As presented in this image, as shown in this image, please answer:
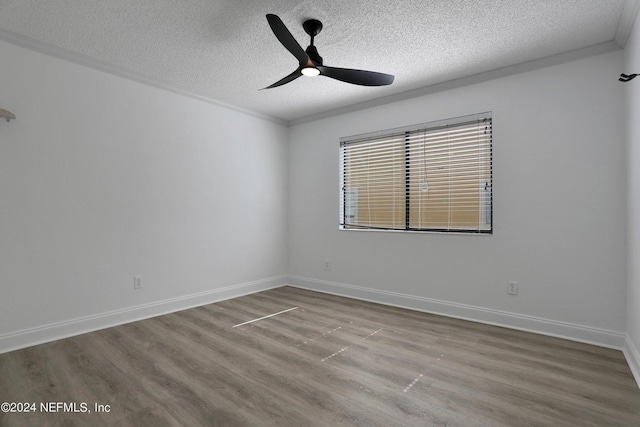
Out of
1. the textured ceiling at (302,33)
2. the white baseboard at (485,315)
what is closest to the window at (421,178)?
the textured ceiling at (302,33)

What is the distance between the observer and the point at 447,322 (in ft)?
10.7

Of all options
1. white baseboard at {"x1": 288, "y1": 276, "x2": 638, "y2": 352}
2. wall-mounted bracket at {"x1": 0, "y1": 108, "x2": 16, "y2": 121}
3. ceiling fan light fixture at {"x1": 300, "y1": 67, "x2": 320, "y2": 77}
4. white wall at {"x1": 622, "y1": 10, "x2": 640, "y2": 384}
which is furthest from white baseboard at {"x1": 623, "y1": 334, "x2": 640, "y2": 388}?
wall-mounted bracket at {"x1": 0, "y1": 108, "x2": 16, "y2": 121}

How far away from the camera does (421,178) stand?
12.4 ft

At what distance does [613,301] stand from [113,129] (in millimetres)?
4730

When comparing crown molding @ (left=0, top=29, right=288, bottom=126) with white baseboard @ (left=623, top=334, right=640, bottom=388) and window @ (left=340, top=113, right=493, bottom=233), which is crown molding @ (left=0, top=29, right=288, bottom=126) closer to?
window @ (left=340, top=113, right=493, bottom=233)

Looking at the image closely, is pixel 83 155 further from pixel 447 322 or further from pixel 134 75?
pixel 447 322

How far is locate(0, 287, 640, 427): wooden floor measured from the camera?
1.75 metres

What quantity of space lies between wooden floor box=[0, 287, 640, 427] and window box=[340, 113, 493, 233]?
1180mm

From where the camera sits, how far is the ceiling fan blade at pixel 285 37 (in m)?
2.01

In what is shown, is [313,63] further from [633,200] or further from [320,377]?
[633,200]

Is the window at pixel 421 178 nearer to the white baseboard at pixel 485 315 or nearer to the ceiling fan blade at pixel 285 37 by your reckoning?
the white baseboard at pixel 485 315

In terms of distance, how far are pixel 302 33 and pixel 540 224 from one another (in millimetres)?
2678

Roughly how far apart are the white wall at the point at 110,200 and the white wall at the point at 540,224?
79.9 inches

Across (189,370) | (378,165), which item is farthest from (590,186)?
(189,370)
